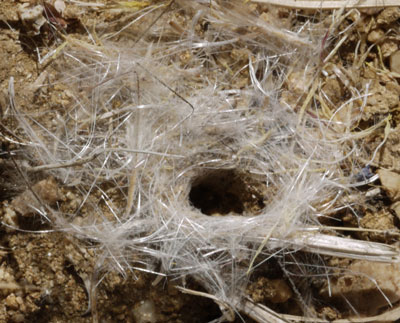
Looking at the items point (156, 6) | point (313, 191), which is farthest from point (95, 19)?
point (313, 191)

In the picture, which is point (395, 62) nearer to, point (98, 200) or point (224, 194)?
point (224, 194)

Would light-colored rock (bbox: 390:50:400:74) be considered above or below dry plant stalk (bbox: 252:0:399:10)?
below

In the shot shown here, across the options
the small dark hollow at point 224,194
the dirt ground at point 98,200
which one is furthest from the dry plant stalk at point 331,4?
the small dark hollow at point 224,194

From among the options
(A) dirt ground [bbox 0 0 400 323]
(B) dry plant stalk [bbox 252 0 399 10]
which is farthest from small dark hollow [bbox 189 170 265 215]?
(B) dry plant stalk [bbox 252 0 399 10]

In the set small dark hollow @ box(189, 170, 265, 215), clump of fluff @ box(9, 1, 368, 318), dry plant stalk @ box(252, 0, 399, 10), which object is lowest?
small dark hollow @ box(189, 170, 265, 215)

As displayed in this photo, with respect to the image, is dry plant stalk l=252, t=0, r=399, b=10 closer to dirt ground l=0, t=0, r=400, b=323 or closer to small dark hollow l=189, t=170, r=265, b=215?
dirt ground l=0, t=0, r=400, b=323

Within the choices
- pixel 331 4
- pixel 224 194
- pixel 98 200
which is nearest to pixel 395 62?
pixel 331 4

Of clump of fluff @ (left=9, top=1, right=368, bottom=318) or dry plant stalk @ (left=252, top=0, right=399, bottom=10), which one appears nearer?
clump of fluff @ (left=9, top=1, right=368, bottom=318)
